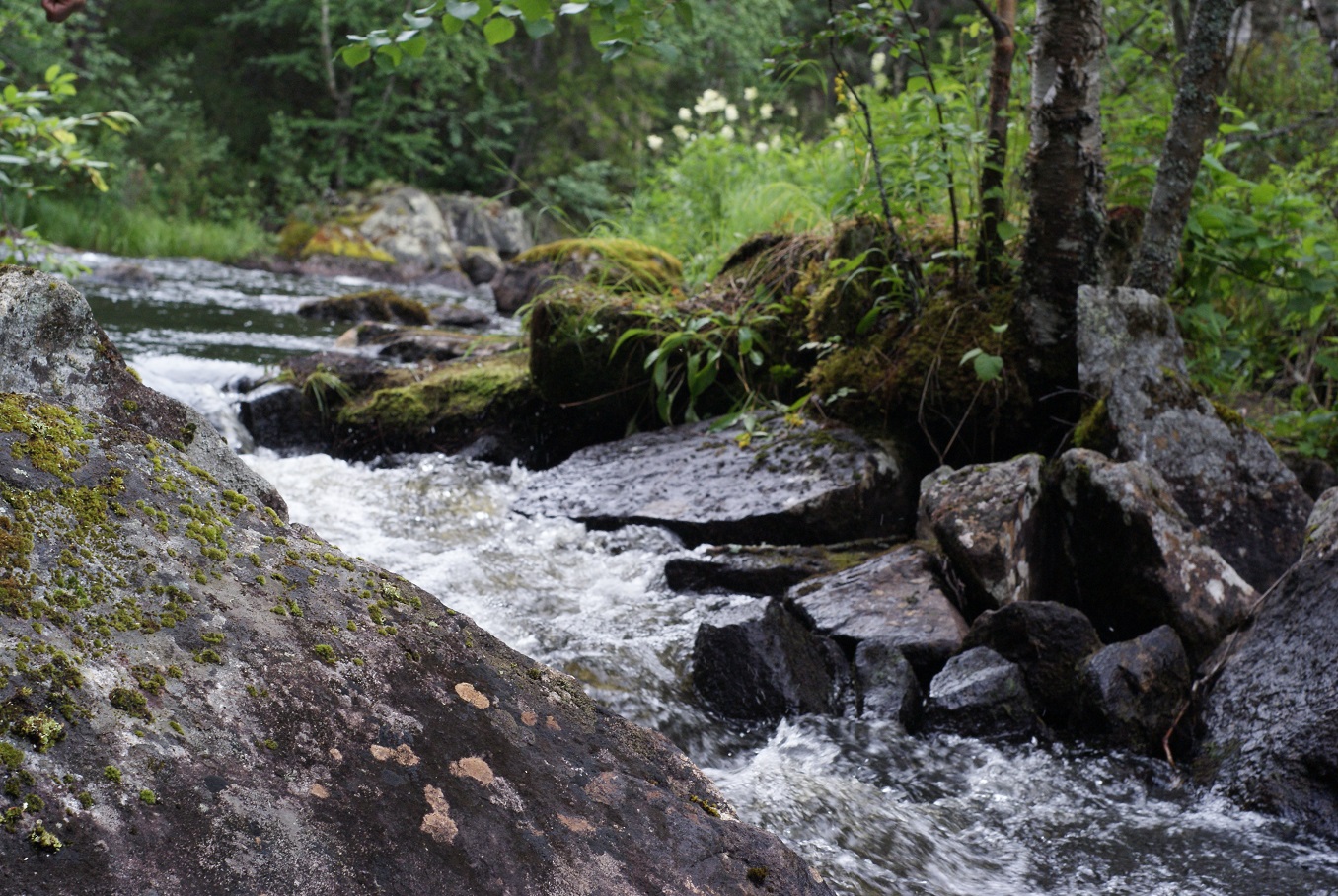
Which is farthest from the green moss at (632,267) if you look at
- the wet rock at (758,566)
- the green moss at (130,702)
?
the green moss at (130,702)

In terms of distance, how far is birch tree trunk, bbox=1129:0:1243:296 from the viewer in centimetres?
383

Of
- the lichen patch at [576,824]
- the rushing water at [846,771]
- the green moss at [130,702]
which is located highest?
the green moss at [130,702]

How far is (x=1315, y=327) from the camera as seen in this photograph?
16.5 feet

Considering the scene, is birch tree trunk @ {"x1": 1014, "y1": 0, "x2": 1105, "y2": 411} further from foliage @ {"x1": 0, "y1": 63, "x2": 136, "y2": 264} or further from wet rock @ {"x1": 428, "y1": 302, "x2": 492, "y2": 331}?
wet rock @ {"x1": 428, "y1": 302, "x2": 492, "y2": 331}

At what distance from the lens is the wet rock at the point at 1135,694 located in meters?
2.75

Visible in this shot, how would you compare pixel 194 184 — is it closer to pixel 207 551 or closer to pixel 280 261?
pixel 280 261

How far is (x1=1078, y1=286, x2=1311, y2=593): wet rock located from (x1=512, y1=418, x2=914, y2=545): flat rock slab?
94cm

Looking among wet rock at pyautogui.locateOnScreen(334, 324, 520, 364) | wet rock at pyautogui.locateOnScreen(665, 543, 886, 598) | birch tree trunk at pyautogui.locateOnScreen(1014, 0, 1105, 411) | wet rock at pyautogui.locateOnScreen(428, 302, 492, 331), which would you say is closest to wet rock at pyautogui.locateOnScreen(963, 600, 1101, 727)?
wet rock at pyautogui.locateOnScreen(665, 543, 886, 598)

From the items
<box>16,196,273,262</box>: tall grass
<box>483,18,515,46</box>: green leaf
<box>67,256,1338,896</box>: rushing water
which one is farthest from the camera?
<box>16,196,273,262</box>: tall grass

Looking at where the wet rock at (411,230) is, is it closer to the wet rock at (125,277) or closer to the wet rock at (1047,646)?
the wet rock at (125,277)

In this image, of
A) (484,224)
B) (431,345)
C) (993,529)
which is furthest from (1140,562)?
(484,224)

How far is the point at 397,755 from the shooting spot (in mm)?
1327

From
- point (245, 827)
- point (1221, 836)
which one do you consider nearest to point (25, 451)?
point (245, 827)

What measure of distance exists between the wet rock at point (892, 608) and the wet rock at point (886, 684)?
0.20ft
